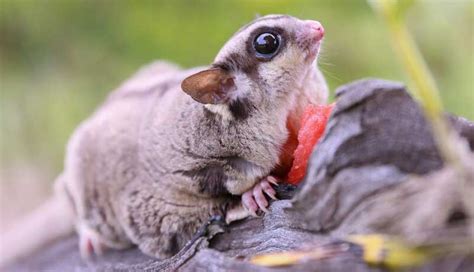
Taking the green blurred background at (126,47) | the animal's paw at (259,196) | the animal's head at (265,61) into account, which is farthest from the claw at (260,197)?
the green blurred background at (126,47)

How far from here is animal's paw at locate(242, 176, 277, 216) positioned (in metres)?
2.31

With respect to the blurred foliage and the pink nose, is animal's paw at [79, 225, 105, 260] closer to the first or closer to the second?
the pink nose

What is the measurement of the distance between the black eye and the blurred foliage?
91.8 inches

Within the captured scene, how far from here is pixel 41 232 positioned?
422 cm

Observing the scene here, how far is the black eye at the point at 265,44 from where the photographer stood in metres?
2.67

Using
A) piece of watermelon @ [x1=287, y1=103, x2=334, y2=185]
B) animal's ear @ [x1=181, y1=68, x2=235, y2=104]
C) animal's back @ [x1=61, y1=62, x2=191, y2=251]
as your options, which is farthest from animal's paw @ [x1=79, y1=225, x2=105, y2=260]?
piece of watermelon @ [x1=287, y1=103, x2=334, y2=185]

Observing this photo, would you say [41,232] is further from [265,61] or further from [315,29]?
[315,29]

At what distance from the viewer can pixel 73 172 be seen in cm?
350

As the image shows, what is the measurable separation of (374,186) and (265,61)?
126 centimetres

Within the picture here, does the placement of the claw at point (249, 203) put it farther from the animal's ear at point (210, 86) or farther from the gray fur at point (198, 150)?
the animal's ear at point (210, 86)

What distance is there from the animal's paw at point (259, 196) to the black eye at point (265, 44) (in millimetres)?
489

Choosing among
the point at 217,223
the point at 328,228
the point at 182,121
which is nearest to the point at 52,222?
the point at 182,121

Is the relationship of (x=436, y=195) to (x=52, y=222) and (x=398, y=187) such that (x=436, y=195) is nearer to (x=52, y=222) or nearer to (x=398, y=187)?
(x=398, y=187)

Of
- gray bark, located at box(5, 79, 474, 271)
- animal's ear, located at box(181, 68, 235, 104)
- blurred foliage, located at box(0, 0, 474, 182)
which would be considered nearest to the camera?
gray bark, located at box(5, 79, 474, 271)
